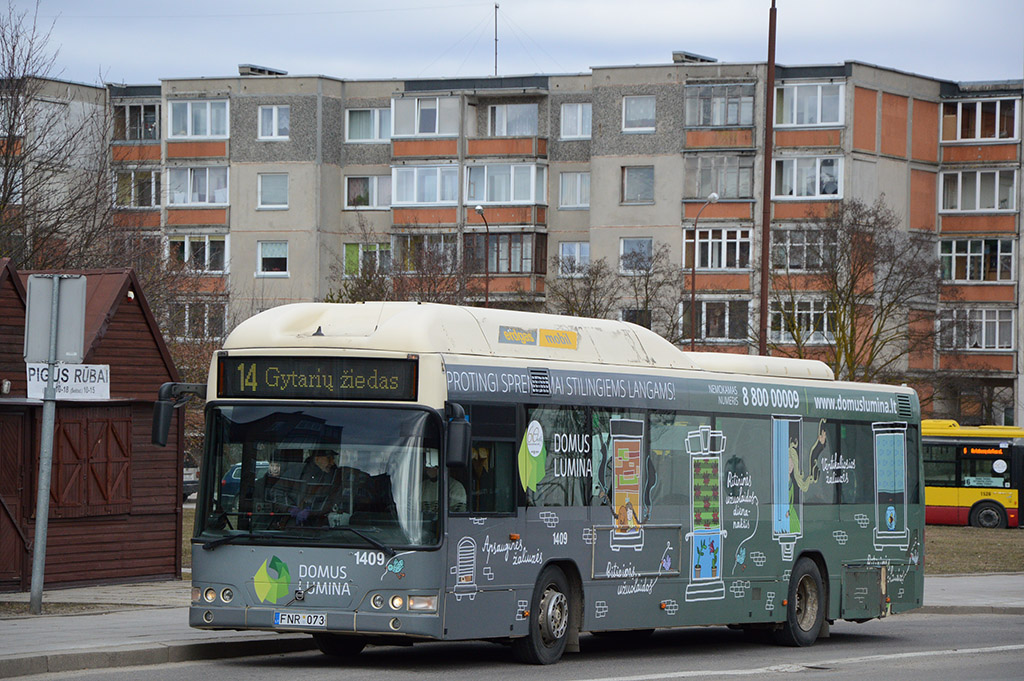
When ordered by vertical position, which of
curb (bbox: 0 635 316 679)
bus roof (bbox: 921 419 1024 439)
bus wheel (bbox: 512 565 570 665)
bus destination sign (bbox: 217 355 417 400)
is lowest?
curb (bbox: 0 635 316 679)

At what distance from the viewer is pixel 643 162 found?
71562 millimetres

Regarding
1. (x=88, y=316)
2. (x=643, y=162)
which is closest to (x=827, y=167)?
(x=643, y=162)

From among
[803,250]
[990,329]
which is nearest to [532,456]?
[803,250]

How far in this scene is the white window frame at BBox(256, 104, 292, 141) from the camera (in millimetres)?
75062

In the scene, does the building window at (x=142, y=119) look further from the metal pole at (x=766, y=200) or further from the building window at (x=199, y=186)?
the metal pole at (x=766, y=200)

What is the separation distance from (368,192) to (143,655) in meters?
63.6

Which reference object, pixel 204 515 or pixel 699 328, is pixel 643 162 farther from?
pixel 204 515

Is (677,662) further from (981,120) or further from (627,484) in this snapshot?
(981,120)

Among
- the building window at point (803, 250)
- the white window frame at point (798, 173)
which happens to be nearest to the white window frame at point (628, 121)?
the white window frame at point (798, 173)

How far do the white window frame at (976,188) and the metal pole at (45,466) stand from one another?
60.3m

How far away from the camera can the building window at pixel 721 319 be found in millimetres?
66438

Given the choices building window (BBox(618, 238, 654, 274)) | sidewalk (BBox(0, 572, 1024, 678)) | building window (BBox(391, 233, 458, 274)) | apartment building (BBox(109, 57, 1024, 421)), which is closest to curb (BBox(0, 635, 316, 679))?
sidewalk (BBox(0, 572, 1024, 678))

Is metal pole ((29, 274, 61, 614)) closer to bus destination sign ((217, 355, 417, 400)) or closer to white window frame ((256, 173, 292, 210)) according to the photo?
bus destination sign ((217, 355, 417, 400))

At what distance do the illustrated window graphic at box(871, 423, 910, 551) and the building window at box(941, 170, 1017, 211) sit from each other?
5416cm
